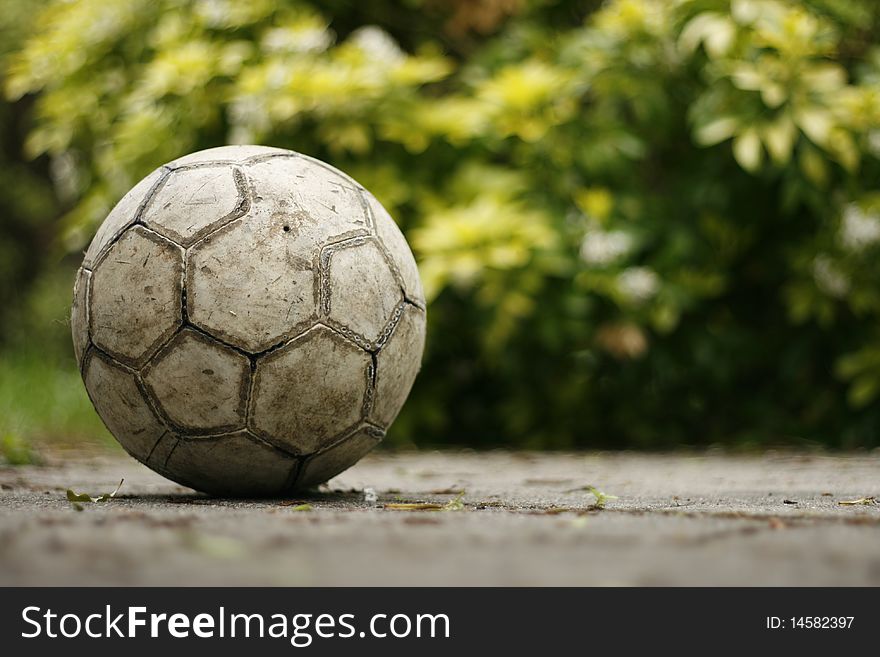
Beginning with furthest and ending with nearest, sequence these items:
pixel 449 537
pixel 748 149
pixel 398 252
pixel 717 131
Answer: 1. pixel 717 131
2. pixel 748 149
3. pixel 398 252
4. pixel 449 537

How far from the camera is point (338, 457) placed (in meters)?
3.10

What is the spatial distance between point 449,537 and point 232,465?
1122 mm

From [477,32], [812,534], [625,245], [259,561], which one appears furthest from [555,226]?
[259,561]

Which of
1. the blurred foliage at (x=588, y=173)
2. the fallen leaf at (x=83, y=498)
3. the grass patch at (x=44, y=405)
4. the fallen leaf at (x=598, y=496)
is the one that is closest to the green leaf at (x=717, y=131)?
the blurred foliage at (x=588, y=173)

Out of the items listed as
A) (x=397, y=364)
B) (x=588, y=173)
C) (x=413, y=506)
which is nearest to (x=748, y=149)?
(x=588, y=173)

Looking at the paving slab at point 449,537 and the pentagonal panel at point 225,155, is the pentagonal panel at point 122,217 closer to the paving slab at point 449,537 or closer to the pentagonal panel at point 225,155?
the pentagonal panel at point 225,155

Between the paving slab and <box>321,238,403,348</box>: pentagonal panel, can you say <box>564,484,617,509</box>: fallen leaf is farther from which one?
<box>321,238,403,348</box>: pentagonal panel

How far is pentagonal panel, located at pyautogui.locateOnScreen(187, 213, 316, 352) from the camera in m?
2.80

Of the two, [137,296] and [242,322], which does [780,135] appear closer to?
[242,322]

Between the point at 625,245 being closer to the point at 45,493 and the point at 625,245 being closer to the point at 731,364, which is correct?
the point at 731,364

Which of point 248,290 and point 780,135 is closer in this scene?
point 248,290

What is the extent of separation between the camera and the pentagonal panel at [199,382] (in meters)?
2.81

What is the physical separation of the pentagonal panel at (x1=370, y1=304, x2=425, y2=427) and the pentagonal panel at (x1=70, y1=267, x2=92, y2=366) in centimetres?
89

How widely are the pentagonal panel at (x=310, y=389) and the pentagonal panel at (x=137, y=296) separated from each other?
31 centimetres
